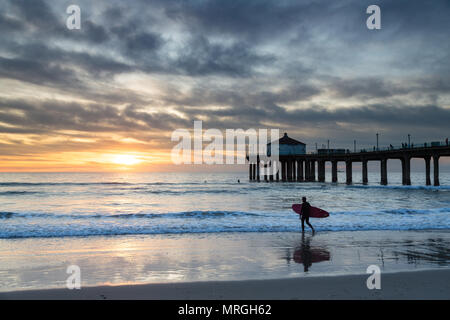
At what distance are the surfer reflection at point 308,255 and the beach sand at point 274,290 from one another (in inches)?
50.3

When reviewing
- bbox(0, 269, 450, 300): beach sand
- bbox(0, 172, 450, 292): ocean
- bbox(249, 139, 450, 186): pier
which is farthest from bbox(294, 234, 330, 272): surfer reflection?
bbox(249, 139, 450, 186): pier

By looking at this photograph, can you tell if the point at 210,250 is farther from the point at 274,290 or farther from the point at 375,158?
the point at 375,158

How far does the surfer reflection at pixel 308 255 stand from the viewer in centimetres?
848

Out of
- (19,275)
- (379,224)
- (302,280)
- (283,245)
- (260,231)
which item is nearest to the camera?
(302,280)

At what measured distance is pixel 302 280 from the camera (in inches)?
268

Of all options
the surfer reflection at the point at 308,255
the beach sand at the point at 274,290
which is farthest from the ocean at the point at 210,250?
the beach sand at the point at 274,290

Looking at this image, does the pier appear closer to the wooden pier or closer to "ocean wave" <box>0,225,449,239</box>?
the wooden pier

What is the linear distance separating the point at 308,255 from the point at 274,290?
137 inches

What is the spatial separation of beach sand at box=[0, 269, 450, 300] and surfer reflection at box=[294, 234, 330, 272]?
1.28 m

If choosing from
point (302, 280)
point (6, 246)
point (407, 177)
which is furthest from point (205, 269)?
point (407, 177)

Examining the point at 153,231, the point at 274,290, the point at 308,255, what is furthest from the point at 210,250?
the point at 153,231

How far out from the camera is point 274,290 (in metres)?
6.21
